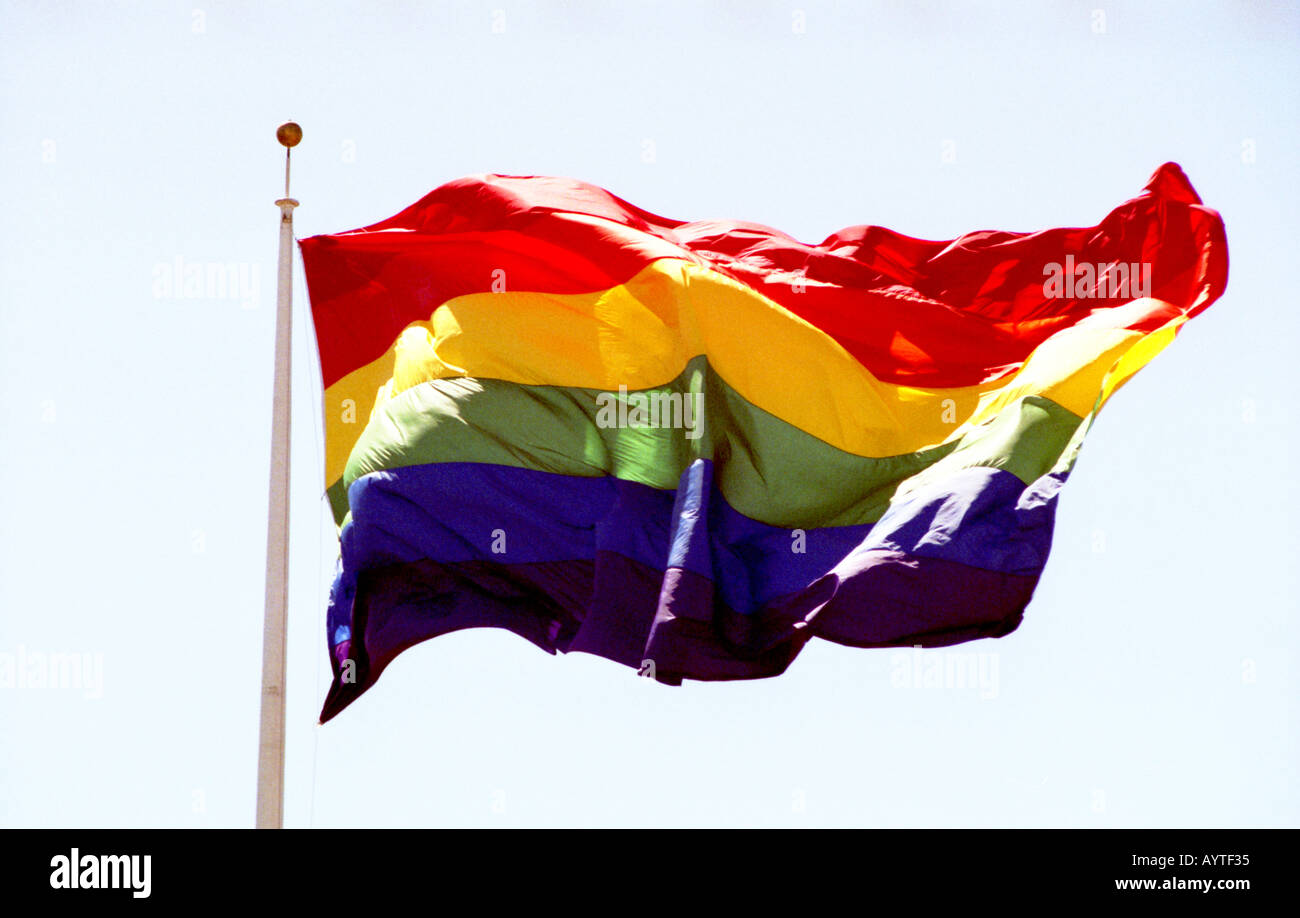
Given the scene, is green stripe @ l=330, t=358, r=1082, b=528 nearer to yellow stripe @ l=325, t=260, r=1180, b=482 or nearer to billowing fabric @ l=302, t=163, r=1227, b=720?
billowing fabric @ l=302, t=163, r=1227, b=720

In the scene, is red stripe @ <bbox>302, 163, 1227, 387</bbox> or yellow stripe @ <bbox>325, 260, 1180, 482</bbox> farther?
red stripe @ <bbox>302, 163, 1227, 387</bbox>

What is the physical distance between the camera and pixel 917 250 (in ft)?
74.0

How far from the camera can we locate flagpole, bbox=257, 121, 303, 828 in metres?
18.7

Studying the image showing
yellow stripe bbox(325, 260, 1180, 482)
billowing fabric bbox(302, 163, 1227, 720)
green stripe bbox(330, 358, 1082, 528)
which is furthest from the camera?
yellow stripe bbox(325, 260, 1180, 482)

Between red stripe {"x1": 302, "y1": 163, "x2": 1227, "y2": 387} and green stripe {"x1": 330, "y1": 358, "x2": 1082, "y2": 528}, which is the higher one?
red stripe {"x1": 302, "y1": 163, "x2": 1227, "y2": 387}

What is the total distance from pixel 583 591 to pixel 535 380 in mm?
2197

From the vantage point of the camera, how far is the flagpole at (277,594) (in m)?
18.7

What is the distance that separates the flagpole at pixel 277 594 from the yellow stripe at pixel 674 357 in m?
2.08

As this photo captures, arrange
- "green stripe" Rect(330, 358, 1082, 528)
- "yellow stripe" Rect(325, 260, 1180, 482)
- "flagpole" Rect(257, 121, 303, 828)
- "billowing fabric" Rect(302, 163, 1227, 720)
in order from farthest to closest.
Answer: "yellow stripe" Rect(325, 260, 1180, 482), "green stripe" Rect(330, 358, 1082, 528), "billowing fabric" Rect(302, 163, 1227, 720), "flagpole" Rect(257, 121, 303, 828)

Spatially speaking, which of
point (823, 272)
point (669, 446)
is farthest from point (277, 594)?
point (823, 272)

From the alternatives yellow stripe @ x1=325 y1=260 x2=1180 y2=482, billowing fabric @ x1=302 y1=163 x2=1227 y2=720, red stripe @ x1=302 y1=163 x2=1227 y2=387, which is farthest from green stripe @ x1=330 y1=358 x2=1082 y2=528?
red stripe @ x1=302 y1=163 x2=1227 y2=387

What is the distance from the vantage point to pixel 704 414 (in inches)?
835

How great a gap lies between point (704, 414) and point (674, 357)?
32.0 inches

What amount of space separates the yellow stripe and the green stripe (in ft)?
0.54
